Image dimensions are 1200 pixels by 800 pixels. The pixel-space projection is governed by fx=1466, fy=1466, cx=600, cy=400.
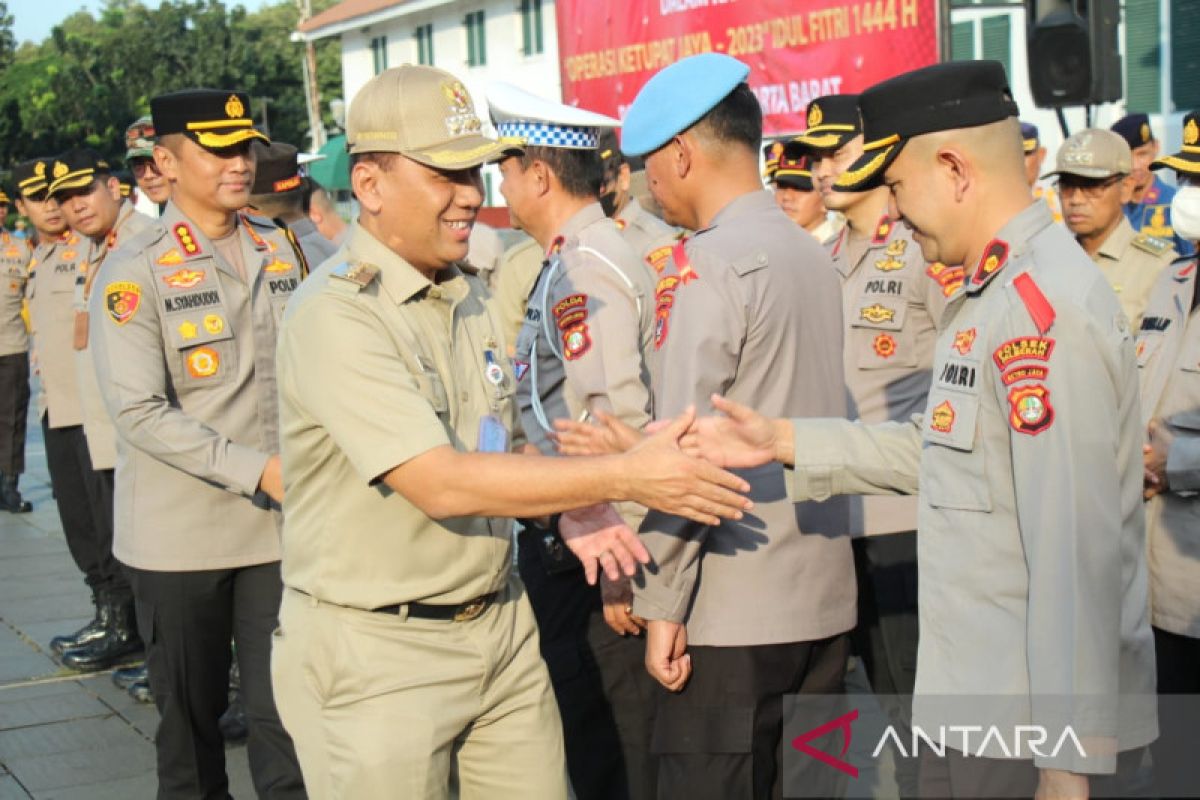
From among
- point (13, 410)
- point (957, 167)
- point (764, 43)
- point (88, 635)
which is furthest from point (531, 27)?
point (957, 167)

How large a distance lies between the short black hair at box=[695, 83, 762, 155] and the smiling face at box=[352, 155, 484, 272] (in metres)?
0.83

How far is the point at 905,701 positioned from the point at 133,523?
103 inches

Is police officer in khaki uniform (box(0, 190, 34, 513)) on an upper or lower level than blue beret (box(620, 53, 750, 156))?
lower

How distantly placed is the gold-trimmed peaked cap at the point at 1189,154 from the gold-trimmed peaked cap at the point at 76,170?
539 cm

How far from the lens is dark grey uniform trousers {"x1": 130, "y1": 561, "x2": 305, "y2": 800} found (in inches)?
178

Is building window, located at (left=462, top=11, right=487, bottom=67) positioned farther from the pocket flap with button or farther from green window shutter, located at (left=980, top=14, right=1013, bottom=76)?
the pocket flap with button

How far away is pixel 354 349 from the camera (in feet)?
10.1

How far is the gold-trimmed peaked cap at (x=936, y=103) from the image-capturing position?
3010mm

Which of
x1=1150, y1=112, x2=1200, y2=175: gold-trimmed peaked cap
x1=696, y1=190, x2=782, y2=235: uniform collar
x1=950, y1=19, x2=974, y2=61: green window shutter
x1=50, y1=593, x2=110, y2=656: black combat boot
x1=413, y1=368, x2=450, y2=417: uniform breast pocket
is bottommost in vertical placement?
x1=50, y1=593, x2=110, y2=656: black combat boot

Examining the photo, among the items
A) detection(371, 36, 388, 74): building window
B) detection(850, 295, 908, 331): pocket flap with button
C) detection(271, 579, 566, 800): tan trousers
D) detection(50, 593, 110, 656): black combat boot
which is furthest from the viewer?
detection(371, 36, 388, 74): building window

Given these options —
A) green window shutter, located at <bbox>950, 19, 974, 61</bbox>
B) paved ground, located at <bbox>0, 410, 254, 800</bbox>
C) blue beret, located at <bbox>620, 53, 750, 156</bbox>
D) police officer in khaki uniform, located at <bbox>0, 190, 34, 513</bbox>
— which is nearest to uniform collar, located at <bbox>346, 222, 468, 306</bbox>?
blue beret, located at <bbox>620, 53, 750, 156</bbox>

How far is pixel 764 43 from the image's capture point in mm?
17281

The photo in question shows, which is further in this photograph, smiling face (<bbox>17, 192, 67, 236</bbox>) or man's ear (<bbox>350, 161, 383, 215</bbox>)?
smiling face (<bbox>17, 192, 67, 236</bbox>)

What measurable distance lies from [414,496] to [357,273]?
0.51m
